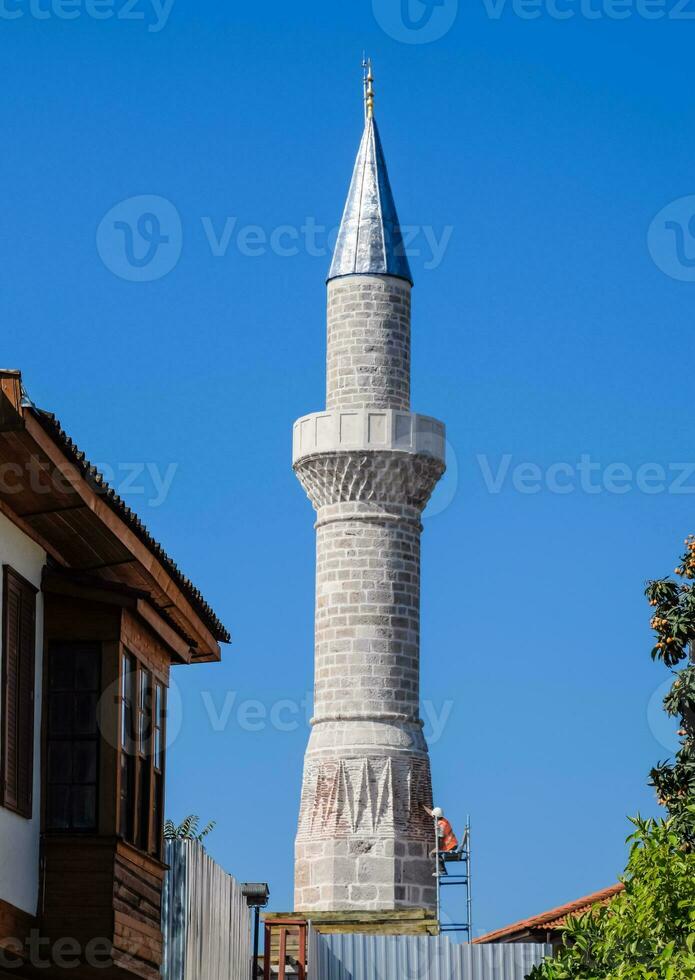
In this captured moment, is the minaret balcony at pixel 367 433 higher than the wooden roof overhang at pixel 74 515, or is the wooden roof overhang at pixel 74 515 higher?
the minaret balcony at pixel 367 433

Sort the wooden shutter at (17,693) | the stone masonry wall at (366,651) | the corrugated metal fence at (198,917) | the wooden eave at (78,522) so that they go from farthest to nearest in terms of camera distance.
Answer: the stone masonry wall at (366,651)
the corrugated metal fence at (198,917)
the wooden shutter at (17,693)
the wooden eave at (78,522)

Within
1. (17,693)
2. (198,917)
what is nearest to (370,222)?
(198,917)

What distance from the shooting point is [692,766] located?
25953 millimetres

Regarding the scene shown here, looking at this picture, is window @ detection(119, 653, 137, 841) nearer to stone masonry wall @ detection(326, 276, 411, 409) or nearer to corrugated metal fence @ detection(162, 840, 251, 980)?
corrugated metal fence @ detection(162, 840, 251, 980)

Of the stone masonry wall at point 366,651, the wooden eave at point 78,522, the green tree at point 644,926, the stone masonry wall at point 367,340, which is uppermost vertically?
the stone masonry wall at point 367,340

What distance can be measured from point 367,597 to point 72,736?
23339mm

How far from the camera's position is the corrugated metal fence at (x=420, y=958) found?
88.5 feet

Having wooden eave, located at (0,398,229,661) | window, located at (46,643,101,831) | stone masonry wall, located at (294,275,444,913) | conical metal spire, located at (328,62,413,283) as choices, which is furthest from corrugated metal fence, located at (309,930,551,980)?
conical metal spire, located at (328,62,413,283)

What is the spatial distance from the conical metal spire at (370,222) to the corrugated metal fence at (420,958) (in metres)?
15.8

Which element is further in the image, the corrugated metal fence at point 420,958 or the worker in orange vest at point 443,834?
the worker in orange vest at point 443,834

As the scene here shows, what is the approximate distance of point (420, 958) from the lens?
2730 centimetres

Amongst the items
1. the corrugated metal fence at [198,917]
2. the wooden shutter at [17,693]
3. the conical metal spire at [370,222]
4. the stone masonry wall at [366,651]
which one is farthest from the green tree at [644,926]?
the conical metal spire at [370,222]

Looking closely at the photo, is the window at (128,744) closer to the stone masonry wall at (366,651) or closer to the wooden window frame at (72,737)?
the wooden window frame at (72,737)

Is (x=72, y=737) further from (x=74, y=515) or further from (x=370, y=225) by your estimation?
(x=370, y=225)
